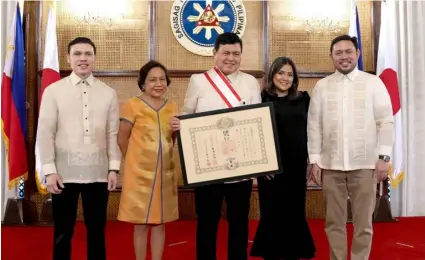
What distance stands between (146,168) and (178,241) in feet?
4.57

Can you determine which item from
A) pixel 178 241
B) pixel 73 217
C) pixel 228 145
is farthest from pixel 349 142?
pixel 178 241

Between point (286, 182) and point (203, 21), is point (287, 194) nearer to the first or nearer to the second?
point (286, 182)

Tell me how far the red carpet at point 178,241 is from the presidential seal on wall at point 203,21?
1.86 m

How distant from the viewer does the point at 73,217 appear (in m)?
2.64

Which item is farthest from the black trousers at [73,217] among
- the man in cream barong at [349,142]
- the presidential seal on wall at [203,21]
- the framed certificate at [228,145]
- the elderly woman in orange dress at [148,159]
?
the presidential seal on wall at [203,21]

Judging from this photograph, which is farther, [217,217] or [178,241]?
[178,241]

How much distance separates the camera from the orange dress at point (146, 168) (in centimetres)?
266

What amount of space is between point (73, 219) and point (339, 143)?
5.22 ft

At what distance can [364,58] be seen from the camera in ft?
16.6

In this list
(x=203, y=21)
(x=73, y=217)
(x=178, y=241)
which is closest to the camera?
(x=73, y=217)

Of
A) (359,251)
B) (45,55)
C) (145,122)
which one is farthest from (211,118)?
(45,55)

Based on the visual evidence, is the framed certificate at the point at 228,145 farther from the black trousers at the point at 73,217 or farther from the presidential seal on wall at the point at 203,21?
the presidential seal on wall at the point at 203,21

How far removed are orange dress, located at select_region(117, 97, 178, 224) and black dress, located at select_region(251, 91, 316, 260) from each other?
1.97 feet

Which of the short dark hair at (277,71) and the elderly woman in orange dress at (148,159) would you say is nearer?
the elderly woman in orange dress at (148,159)
